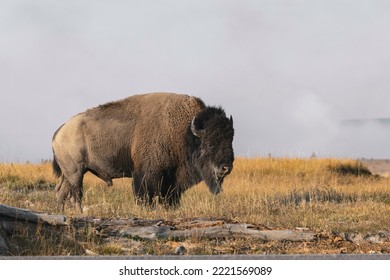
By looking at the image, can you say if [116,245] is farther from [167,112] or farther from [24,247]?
[167,112]

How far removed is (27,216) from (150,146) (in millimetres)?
5062

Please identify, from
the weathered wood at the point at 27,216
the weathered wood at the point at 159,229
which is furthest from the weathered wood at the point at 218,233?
the weathered wood at the point at 27,216

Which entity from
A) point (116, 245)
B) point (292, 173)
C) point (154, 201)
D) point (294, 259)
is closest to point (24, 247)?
point (116, 245)

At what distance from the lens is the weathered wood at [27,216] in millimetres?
8258

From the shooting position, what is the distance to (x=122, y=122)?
45.2 feet

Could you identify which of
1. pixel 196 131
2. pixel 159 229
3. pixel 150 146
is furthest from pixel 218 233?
pixel 150 146

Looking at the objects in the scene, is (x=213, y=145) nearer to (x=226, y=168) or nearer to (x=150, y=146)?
(x=226, y=168)

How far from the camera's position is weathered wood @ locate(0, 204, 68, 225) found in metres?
8.26

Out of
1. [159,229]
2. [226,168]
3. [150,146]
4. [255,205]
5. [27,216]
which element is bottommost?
[255,205]

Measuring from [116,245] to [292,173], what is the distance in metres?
14.5

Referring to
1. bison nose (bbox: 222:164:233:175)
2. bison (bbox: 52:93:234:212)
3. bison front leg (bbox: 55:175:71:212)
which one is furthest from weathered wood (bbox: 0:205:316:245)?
bison front leg (bbox: 55:175:71:212)

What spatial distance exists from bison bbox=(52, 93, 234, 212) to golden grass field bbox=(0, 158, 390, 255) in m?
0.38

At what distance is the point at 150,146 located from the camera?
13227 millimetres

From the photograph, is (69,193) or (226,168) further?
(69,193)
